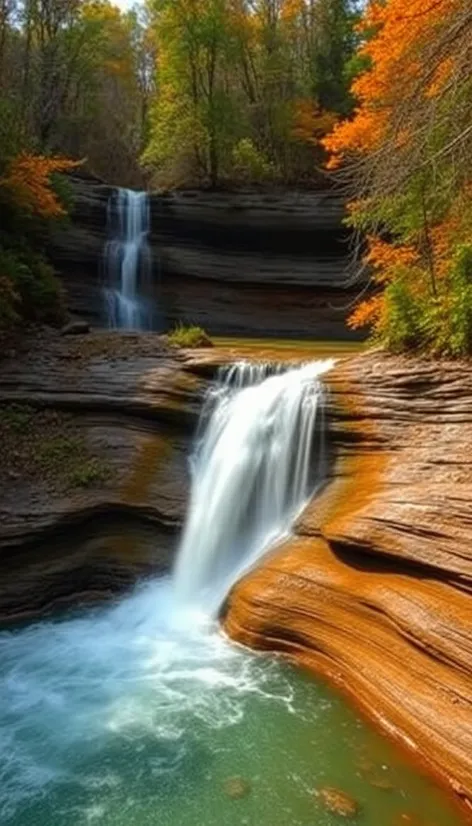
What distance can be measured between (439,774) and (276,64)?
28.7 m

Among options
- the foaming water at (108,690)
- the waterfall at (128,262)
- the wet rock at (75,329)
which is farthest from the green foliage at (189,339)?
the waterfall at (128,262)

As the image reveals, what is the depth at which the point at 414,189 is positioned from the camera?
11.5 metres

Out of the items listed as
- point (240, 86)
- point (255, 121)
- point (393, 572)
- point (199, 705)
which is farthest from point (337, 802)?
point (240, 86)

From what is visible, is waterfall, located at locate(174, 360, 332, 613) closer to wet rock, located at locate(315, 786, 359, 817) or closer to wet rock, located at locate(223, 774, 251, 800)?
wet rock, located at locate(223, 774, 251, 800)

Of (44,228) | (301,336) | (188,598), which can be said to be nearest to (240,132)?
(301,336)

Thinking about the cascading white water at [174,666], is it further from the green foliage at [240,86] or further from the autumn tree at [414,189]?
the green foliage at [240,86]

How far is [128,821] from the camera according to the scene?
5430 mm

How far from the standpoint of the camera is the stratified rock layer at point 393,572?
6.13 meters

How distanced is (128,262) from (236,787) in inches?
701

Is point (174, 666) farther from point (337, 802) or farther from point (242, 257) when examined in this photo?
point (242, 257)

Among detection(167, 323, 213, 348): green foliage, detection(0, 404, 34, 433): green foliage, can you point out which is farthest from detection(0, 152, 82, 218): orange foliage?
detection(0, 404, 34, 433): green foliage

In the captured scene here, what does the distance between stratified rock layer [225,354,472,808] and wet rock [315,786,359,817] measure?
0.78m

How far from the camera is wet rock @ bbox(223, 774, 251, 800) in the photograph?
18.6 feet

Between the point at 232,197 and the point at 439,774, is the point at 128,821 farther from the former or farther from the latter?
the point at 232,197
